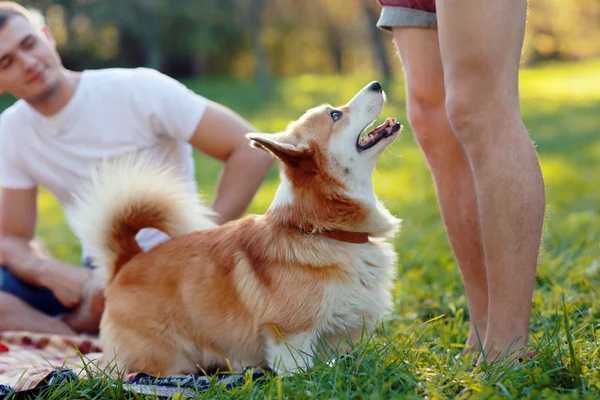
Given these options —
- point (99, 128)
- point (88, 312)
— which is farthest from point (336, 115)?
point (88, 312)

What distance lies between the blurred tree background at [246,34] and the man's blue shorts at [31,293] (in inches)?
564

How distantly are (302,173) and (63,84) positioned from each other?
1412mm

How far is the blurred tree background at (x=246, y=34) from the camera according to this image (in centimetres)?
2084

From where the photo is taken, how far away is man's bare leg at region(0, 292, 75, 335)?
3125mm

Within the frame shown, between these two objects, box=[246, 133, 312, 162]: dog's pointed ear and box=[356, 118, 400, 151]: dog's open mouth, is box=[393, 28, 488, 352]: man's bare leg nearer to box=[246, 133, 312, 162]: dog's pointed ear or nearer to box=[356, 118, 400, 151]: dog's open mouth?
box=[356, 118, 400, 151]: dog's open mouth

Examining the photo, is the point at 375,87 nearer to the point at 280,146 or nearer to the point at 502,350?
the point at 280,146

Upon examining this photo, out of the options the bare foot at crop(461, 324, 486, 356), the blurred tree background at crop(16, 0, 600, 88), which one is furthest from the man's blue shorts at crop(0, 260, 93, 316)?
the blurred tree background at crop(16, 0, 600, 88)

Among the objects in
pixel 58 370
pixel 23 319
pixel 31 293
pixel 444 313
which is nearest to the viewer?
pixel 58 370

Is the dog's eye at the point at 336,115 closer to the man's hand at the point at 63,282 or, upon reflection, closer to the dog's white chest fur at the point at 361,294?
the dog's white chest fur at the point at 361,294

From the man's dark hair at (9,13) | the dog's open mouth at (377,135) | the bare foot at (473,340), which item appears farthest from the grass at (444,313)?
the man's dark hair at (9,13)

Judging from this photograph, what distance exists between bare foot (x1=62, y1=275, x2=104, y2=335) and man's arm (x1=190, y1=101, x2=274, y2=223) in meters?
0.71

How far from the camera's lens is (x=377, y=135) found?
2.44 metres

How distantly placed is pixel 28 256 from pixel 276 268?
157cm

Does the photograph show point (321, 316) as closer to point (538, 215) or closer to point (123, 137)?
point (538, 215)
